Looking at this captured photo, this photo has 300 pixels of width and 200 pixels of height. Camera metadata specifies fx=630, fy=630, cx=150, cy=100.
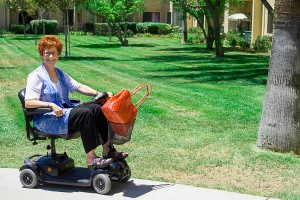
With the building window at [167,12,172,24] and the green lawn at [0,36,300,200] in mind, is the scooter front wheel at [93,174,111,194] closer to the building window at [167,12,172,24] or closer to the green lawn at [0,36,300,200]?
the green lawn at [0,36,300,200]

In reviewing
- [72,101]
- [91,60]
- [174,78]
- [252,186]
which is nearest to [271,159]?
[252,186]

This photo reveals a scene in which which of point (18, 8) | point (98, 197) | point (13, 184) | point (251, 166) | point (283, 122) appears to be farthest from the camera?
point (18, 8)

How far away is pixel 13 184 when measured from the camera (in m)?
6.46

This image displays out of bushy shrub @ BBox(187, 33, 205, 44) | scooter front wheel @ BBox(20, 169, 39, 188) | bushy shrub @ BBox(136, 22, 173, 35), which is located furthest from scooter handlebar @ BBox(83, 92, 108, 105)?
bushy shrub @ BBox(136, 22, 173, 35)

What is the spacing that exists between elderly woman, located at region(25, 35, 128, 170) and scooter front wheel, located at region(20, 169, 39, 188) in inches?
17.8

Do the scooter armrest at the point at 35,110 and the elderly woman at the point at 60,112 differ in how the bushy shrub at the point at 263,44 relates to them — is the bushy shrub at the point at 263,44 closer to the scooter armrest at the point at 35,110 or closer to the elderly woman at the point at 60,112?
the elderly woman at the point at 60,112

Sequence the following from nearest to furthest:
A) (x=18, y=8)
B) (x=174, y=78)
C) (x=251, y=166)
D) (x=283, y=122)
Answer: (x=251, y=166)
(x=283, y=122)
(x=174, y=78)
(x=18, y=8)

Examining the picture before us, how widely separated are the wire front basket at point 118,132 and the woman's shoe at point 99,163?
0.19m

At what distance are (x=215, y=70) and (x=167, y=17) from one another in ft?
134

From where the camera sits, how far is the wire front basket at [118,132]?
606 centimetres

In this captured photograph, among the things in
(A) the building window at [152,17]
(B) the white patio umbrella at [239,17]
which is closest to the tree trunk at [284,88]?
(B) the white patio umbrella at [239,17]

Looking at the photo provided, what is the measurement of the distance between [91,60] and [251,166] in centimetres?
1927

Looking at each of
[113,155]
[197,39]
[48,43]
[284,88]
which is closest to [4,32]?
[197,39]

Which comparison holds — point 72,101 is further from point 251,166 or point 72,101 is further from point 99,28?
point 99,28
